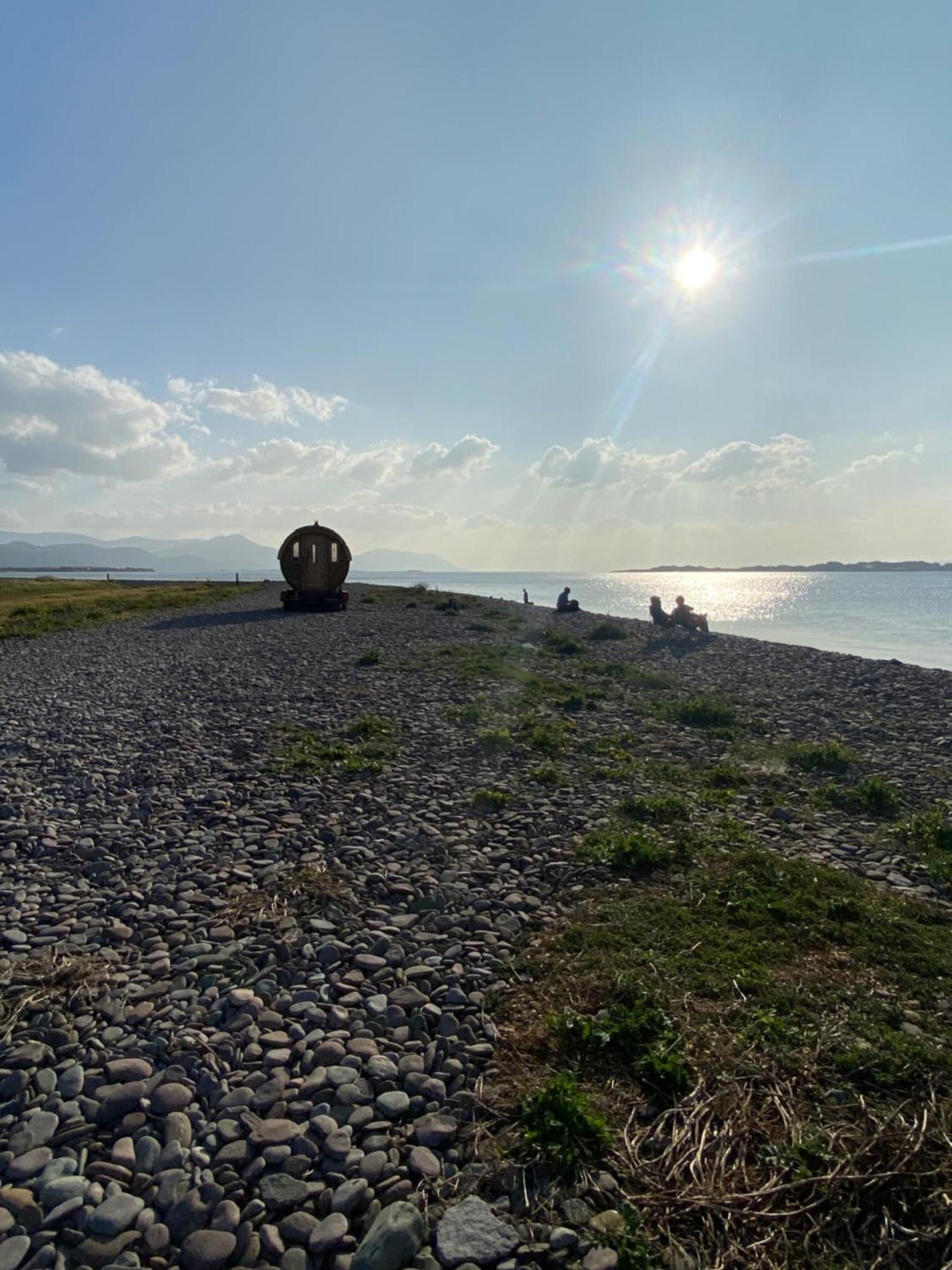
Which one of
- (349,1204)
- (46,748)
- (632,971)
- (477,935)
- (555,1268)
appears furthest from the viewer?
(46,748)

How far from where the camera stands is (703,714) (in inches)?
562

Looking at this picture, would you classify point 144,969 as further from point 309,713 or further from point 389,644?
point 389,644

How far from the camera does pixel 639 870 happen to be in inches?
277

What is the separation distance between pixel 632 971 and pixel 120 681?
55.9ft

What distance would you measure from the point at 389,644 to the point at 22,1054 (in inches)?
864

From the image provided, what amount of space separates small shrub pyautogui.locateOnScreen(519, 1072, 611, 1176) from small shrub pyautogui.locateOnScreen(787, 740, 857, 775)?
844cm

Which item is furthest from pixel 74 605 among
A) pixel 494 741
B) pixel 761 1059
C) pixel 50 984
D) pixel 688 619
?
pixel 761 1059

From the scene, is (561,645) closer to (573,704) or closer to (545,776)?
(573,704)

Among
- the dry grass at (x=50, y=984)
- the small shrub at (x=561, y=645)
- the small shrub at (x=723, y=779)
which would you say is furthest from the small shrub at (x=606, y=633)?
the dry grass at (x=50, y=984)

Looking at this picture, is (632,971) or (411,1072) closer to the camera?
(411,1072)

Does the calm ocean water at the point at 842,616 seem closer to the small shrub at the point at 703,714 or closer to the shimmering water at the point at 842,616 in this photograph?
the shimmering water at the point at 842,616

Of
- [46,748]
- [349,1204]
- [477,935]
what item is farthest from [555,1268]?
[46,748]

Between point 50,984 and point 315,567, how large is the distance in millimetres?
35813

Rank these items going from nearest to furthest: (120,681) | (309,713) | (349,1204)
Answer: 1. (349,1204)
2. (309,713)
3. (120,681)
